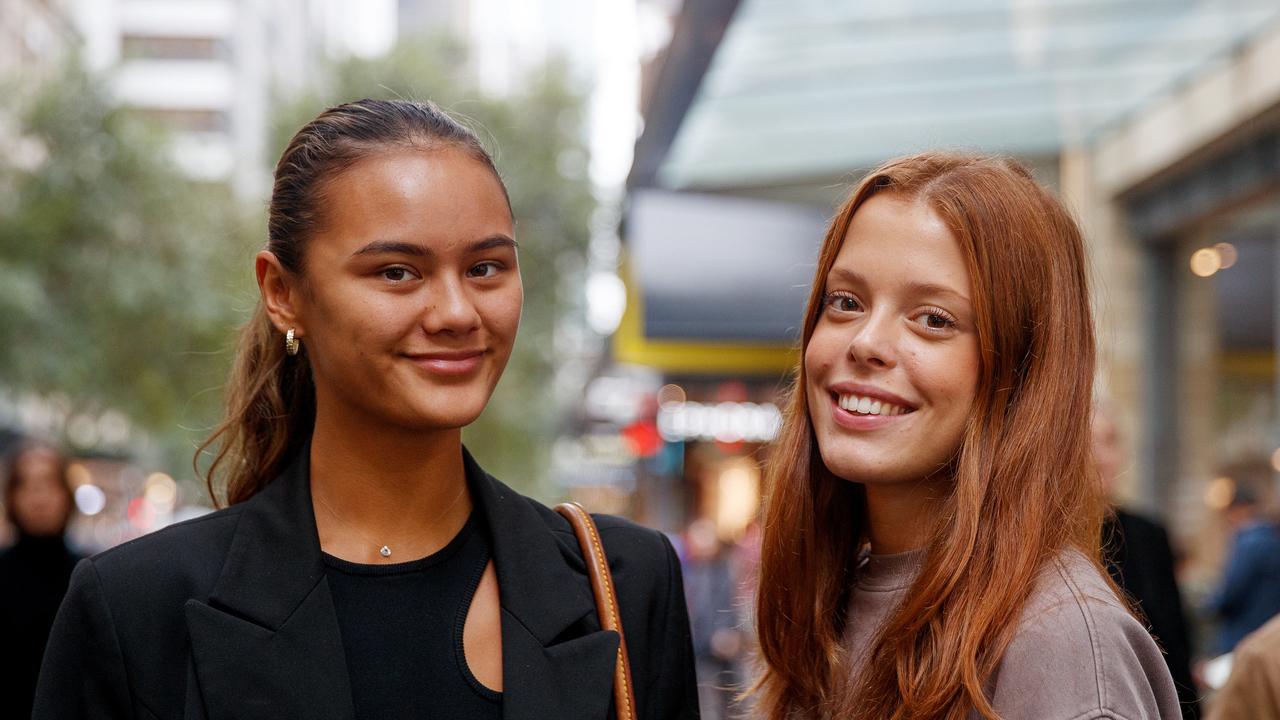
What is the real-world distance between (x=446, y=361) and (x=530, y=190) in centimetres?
1988

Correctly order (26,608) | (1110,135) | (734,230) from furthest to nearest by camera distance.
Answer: (734,230) < (1110,135) < (26,608)

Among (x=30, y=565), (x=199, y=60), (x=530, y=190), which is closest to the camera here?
(x=30, y=565)

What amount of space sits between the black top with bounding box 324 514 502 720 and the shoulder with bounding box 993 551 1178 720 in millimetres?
865

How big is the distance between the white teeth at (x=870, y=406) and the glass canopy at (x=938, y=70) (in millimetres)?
5718

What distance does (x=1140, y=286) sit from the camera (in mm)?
11758

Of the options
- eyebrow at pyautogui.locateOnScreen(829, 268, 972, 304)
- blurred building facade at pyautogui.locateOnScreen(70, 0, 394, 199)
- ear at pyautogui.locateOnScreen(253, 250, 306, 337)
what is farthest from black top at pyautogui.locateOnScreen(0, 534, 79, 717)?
blurred building facade at pyautogui.locateOnScreen(70, 0, 394, 199)

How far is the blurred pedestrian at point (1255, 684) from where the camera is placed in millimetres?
2879

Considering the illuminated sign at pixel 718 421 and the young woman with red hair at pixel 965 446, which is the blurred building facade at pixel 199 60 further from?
the young woman with red hair at pixel 965 446

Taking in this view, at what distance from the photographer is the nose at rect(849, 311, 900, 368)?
2270 mm

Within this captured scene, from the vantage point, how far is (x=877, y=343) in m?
2.27

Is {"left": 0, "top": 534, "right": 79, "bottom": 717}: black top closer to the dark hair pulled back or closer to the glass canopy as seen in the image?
the dark hair pulled back

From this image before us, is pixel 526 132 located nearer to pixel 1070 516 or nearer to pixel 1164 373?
pixel 1164 373

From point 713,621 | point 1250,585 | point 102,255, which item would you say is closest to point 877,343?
point 1250,585

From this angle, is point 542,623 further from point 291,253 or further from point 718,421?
point 718,421
